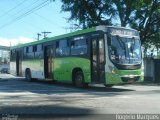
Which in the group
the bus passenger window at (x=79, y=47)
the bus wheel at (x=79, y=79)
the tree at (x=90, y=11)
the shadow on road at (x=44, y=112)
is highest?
the tree at (x=90, y=11)

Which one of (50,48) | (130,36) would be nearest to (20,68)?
(50,48)

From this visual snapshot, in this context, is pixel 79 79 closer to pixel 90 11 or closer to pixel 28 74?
pixel 28 74

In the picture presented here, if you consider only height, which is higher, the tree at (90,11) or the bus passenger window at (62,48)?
the tree at (90,11)

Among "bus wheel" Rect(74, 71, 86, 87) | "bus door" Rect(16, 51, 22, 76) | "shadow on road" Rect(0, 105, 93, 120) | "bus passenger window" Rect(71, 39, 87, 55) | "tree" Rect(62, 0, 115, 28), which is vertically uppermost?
"tree" Rect(62, 0, 115, 28)

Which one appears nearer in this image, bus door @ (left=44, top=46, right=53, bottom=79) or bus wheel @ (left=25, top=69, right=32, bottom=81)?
bus door @ (left=44, top=46, right=53, bottom=79)

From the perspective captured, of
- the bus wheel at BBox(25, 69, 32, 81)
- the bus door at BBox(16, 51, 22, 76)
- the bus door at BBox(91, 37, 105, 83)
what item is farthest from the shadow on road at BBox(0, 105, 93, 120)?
the bus door at BBox(16, 51, 22, 76)

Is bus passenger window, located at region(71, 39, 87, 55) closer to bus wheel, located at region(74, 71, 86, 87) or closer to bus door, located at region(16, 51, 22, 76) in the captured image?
bus wheel, located at region(74, 71, 86, 87)

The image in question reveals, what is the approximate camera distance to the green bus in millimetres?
21562

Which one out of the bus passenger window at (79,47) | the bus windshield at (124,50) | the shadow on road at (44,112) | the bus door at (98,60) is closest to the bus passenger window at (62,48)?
the bus passenger window at (79,47)

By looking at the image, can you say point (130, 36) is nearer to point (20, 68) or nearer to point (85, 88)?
point (85, 88)

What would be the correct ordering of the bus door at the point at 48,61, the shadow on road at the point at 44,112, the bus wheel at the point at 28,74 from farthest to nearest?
the bus wheel at the point at 28,74 < the bus door at the point at 48,61 < the shadow on road at the point at 44,112

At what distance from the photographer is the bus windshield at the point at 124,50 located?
21.6 m

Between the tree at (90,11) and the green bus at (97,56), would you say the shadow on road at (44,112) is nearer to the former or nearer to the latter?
the green bus at (97,56)

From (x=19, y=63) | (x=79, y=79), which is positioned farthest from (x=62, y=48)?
(x=19, y=63)
